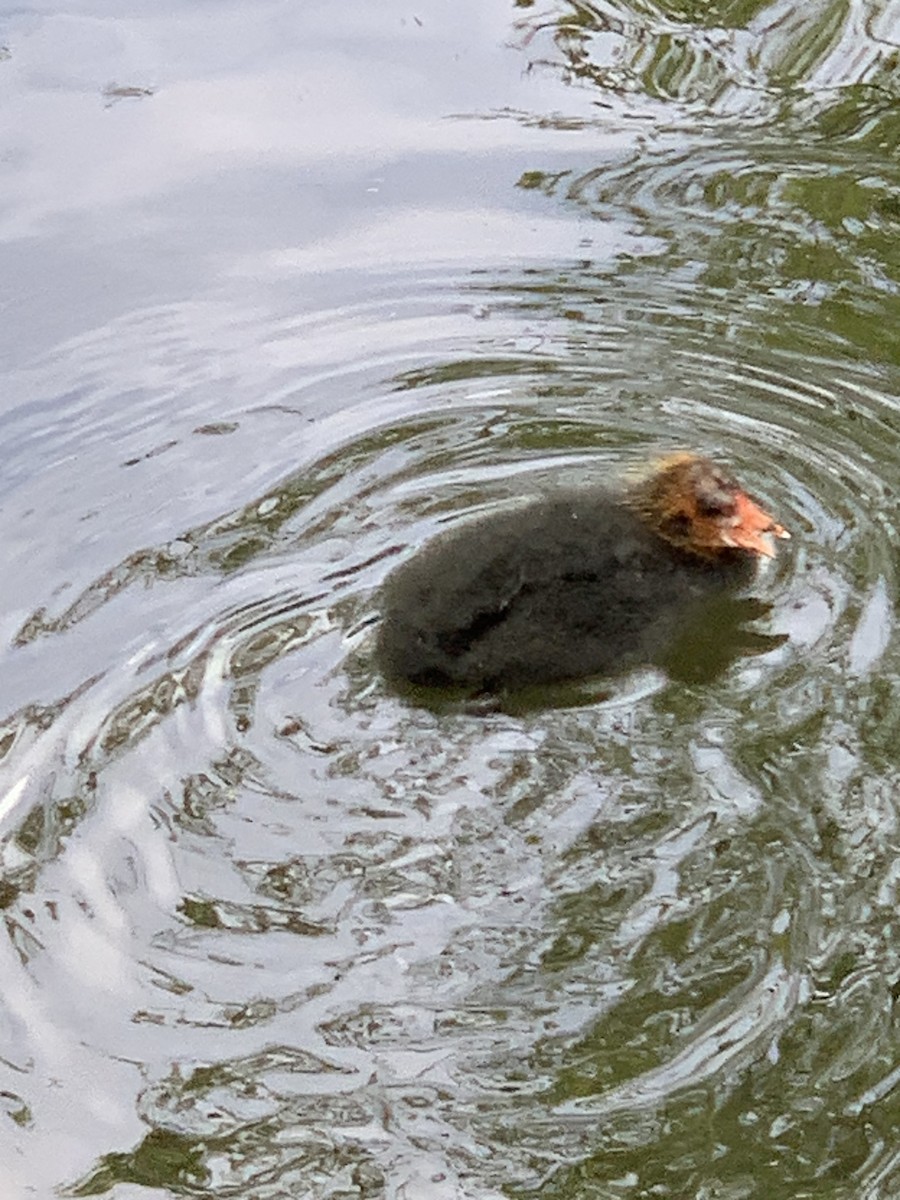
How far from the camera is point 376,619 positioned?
381cm

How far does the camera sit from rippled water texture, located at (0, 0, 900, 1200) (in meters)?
3.02

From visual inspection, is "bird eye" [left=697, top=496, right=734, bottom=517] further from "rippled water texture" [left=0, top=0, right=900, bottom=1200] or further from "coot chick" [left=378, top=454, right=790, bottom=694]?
"rippled water texture" [left=0, top=0, right=900, bottom=1200]

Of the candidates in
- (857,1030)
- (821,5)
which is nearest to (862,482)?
(857,1030)

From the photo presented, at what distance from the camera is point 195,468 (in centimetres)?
429

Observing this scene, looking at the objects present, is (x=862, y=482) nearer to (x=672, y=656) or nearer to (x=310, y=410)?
(x=672, y=656)

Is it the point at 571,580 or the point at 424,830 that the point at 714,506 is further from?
the point at 424,830

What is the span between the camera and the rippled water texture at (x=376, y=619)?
3016 mm

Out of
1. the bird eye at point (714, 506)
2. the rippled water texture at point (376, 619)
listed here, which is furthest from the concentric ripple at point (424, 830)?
the bird eye at point (714, 506)

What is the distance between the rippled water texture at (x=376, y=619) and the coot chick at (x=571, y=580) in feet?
0.30

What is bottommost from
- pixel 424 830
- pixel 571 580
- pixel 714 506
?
pixel 424 830

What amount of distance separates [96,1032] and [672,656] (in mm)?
1387

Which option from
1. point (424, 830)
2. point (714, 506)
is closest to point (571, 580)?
point (714, 506)

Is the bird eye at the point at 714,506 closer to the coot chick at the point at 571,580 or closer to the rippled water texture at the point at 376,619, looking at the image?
the coot chick at the point at 571,580

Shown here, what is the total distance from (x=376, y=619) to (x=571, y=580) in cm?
41
